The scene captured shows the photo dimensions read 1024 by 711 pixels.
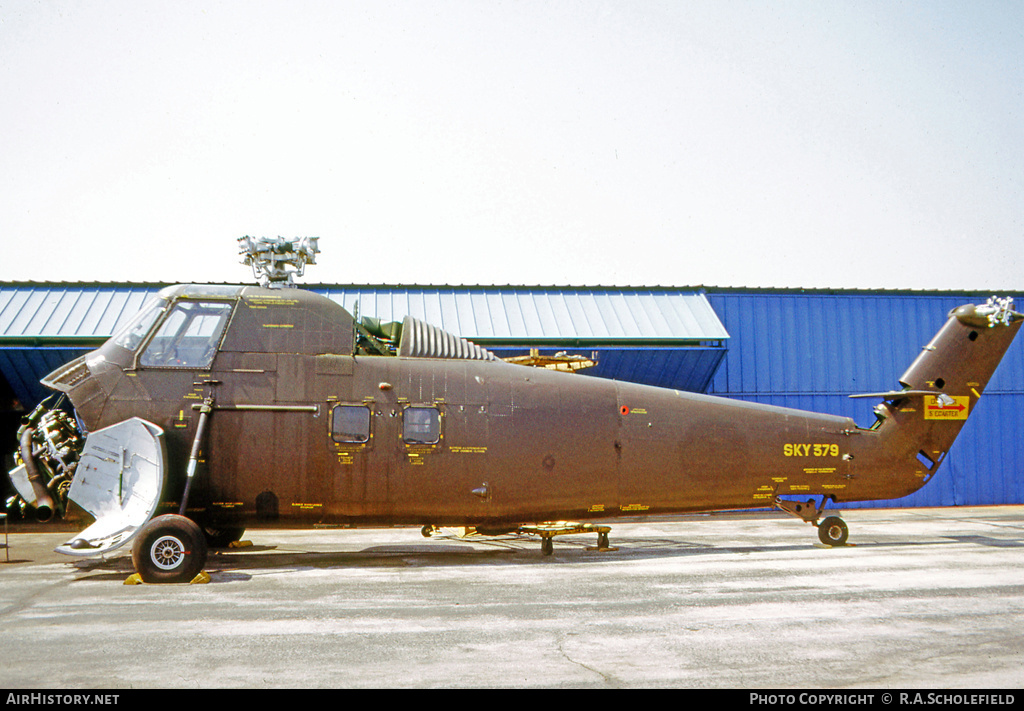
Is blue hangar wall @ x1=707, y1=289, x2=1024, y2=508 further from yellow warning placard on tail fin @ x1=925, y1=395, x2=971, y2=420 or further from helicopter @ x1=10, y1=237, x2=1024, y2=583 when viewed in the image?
helicopter @ x1=10, y1=237, x2=1024, y2=583

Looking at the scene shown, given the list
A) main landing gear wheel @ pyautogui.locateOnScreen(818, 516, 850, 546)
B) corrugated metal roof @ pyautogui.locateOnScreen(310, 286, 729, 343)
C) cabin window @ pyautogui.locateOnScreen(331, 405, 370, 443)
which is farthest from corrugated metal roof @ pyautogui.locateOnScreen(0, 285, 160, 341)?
main landing gear wheel @ pyautogui.locateOnScreen(818, 516, 850, 546)

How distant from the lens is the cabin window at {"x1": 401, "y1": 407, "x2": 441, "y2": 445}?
11648 mm

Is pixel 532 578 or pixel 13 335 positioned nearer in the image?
pixel 532 578

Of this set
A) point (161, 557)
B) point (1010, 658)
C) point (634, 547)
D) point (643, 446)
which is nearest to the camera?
point (1010, 658)

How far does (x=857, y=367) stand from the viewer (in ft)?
74.1

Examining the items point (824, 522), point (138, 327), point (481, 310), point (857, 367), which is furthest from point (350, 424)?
point (857, 367)

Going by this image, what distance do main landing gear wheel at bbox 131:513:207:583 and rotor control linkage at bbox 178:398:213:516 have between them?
510 millimetres

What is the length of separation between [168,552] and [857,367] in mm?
20335

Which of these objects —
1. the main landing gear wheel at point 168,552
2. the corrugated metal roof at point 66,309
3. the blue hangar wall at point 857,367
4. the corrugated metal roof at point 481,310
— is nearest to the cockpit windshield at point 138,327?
the main landing gear wheel at point 168,552

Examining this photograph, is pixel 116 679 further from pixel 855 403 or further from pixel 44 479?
pixel 855 403

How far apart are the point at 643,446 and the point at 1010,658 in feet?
21.2
